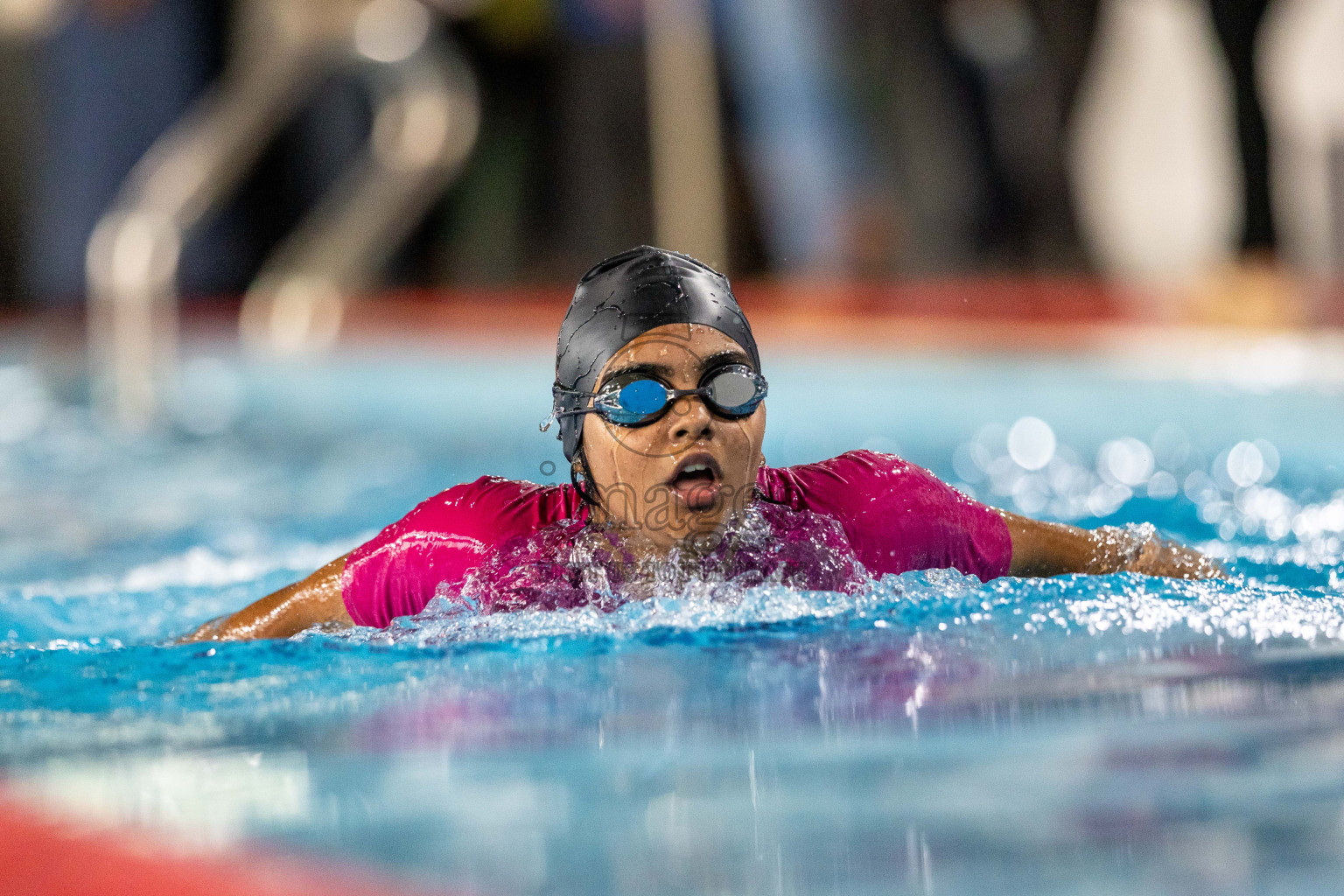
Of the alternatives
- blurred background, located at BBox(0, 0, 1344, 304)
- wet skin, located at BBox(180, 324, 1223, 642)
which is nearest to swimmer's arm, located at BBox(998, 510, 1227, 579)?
wet skin, located at BBox(180, 324, 1223, 642)

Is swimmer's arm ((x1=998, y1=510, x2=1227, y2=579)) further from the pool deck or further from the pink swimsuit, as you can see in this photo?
the pool deck

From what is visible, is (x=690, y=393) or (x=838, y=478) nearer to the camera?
(x=690, y=393)

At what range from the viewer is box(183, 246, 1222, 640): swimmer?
2.58 meters

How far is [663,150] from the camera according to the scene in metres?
9.73

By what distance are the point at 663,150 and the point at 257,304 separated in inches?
124

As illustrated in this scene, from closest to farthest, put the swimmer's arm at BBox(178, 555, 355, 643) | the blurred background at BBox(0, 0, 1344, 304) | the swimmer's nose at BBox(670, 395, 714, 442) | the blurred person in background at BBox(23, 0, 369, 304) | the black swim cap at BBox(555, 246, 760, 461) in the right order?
the swimmer's nose at BBox(670, 395, 714, 442) → the black swim cap at BBox(555, 246, 760, 461) → the swimmer's arm at BBox(178, 555, 355, 643) → the blurred background at BBox(0, 0, 1344, 304) → the blurred person in background at BBox(23, 0, 369, 304)

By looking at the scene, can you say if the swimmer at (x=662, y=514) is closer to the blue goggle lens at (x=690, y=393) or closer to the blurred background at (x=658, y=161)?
the blue goggle lens at (x=690, y=393)

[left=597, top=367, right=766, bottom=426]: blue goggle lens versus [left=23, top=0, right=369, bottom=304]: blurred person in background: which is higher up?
[left=23, top=0, right=369, bottom=304]: blurred person in background

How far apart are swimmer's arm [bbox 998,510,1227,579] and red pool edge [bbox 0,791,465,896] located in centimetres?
176

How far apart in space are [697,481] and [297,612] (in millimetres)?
785

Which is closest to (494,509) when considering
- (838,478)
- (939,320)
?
(838,478)

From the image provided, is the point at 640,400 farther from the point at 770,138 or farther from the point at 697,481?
the point at 770,138

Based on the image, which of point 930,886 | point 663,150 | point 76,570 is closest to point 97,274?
point 76,570

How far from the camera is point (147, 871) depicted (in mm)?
1532
